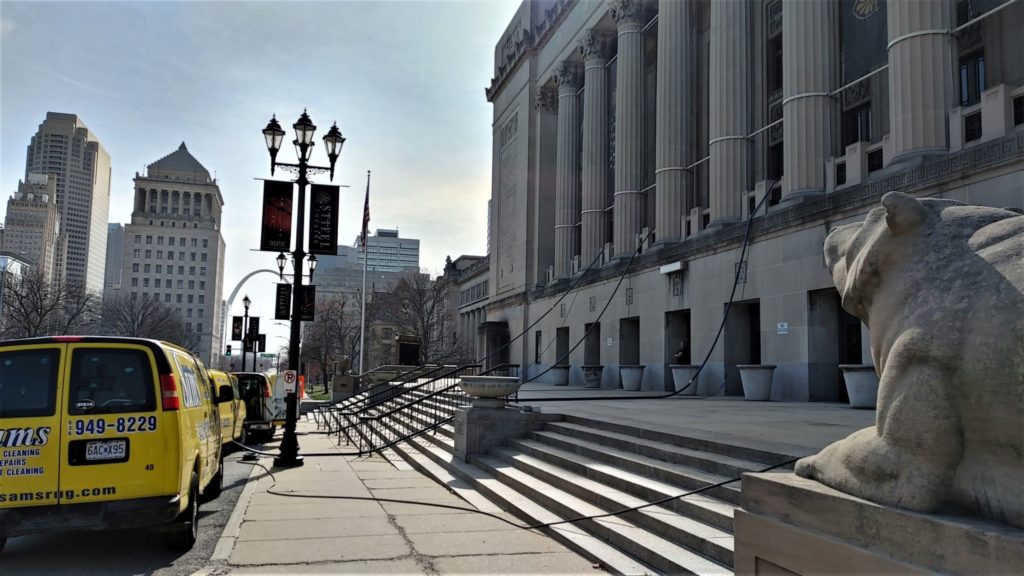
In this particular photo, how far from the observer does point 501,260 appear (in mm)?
45750

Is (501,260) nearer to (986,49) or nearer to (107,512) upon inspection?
(986,49)

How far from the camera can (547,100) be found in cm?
4103

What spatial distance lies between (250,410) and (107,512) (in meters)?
14.8

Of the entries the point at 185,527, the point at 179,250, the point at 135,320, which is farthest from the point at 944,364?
the point at 179,250

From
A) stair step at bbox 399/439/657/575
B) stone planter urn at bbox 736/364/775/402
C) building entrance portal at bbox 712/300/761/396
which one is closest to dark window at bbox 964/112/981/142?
stone planter urn at bbox 736/364/775/402

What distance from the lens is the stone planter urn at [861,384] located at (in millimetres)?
14211

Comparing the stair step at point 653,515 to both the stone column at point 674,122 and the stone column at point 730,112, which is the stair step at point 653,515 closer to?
the stone column at point 730,112

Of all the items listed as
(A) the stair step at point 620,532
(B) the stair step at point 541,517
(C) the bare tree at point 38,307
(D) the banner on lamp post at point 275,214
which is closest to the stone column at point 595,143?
(D) the banner on lamp post at point 275,214

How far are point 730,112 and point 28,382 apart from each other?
2070cm

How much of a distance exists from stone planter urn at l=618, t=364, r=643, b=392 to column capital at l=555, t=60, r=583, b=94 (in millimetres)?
18334

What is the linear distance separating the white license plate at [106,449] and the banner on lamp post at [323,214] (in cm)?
1020

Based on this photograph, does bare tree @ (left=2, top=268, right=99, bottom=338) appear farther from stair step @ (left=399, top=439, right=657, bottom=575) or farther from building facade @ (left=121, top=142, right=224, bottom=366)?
building facade @ (left=121, top=142, right=224, bottom=366)

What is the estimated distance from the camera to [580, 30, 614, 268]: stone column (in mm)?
32906

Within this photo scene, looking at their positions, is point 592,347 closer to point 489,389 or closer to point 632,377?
point 632,377
